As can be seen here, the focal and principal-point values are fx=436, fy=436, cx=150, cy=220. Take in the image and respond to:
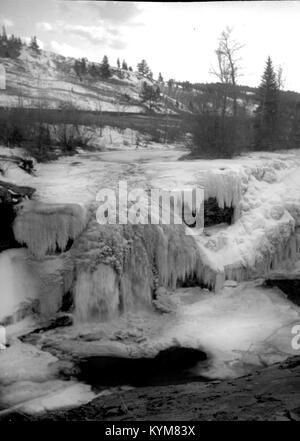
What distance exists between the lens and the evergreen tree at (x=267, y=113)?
921cm

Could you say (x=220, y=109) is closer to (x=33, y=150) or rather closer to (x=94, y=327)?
(x=33, y=150)

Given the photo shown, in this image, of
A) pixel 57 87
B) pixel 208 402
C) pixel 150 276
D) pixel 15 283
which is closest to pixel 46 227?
pixel 15 283

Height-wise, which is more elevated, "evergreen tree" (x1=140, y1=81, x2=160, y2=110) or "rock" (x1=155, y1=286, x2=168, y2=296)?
"evergreen tree" (x1=140, y1=81, x2=160, y2=110)

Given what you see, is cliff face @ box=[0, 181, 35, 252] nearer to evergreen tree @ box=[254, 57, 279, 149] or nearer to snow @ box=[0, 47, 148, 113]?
snow @ box=[0, 47, 148, 113]

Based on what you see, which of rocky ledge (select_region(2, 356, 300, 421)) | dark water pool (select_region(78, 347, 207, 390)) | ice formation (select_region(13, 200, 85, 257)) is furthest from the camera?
ice formation (select_region(13, 200, 85, 257))

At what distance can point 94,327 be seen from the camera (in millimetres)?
4785

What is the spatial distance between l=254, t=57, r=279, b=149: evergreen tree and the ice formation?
5396 mm

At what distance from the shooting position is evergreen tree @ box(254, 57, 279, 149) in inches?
363

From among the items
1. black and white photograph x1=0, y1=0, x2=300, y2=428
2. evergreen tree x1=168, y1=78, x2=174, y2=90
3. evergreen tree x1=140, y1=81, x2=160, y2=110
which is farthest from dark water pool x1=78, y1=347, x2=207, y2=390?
evergreen tree x1=140, y1=81, x2=160, y2=110

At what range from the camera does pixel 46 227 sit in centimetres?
503

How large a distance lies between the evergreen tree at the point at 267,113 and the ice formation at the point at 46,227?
5.40 meters

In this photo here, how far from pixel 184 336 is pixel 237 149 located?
4.57 m

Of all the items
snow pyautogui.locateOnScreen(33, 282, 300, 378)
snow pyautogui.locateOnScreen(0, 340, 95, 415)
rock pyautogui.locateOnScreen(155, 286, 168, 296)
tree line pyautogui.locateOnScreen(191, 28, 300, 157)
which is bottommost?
snow pyautogui.locateOnScreen(0, 340, 95, 415)

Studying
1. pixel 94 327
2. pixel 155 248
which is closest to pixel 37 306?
pixel 94 327
